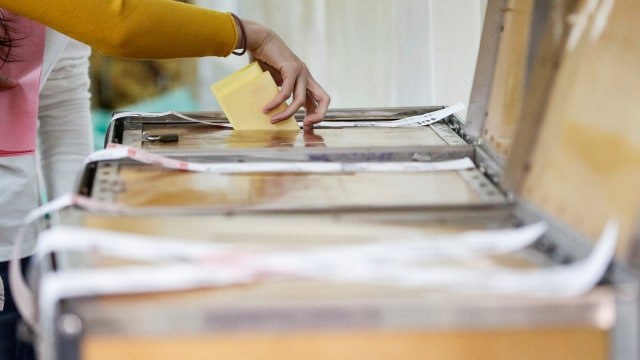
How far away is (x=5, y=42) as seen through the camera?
4.78ft

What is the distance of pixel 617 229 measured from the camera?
80 centimetres

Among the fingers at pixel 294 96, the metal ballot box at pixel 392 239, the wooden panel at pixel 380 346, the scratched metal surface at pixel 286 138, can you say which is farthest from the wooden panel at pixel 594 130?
the fingers at pixel 294 96

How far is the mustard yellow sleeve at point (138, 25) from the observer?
1.25 metres

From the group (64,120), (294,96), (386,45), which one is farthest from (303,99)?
(386,45)

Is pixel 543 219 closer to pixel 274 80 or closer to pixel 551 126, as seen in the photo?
pixel 551 126

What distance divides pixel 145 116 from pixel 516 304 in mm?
1069

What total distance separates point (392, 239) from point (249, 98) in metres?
0.70

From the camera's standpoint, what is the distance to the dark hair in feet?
4.72

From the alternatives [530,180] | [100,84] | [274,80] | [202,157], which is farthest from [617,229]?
[100,84]

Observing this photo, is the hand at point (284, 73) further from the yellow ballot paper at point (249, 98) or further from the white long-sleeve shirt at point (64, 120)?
the white long-sleeve shirt at point (64, 120)

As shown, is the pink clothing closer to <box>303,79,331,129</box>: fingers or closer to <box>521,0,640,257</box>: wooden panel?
<box>303,79,331,129</box>: fingers

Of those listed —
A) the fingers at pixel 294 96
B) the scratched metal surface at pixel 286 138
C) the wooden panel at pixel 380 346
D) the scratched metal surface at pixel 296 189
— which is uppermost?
the wooden panel at pixel 380 346

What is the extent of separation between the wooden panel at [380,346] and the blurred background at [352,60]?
4.53ft

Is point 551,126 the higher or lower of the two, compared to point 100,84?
higher
